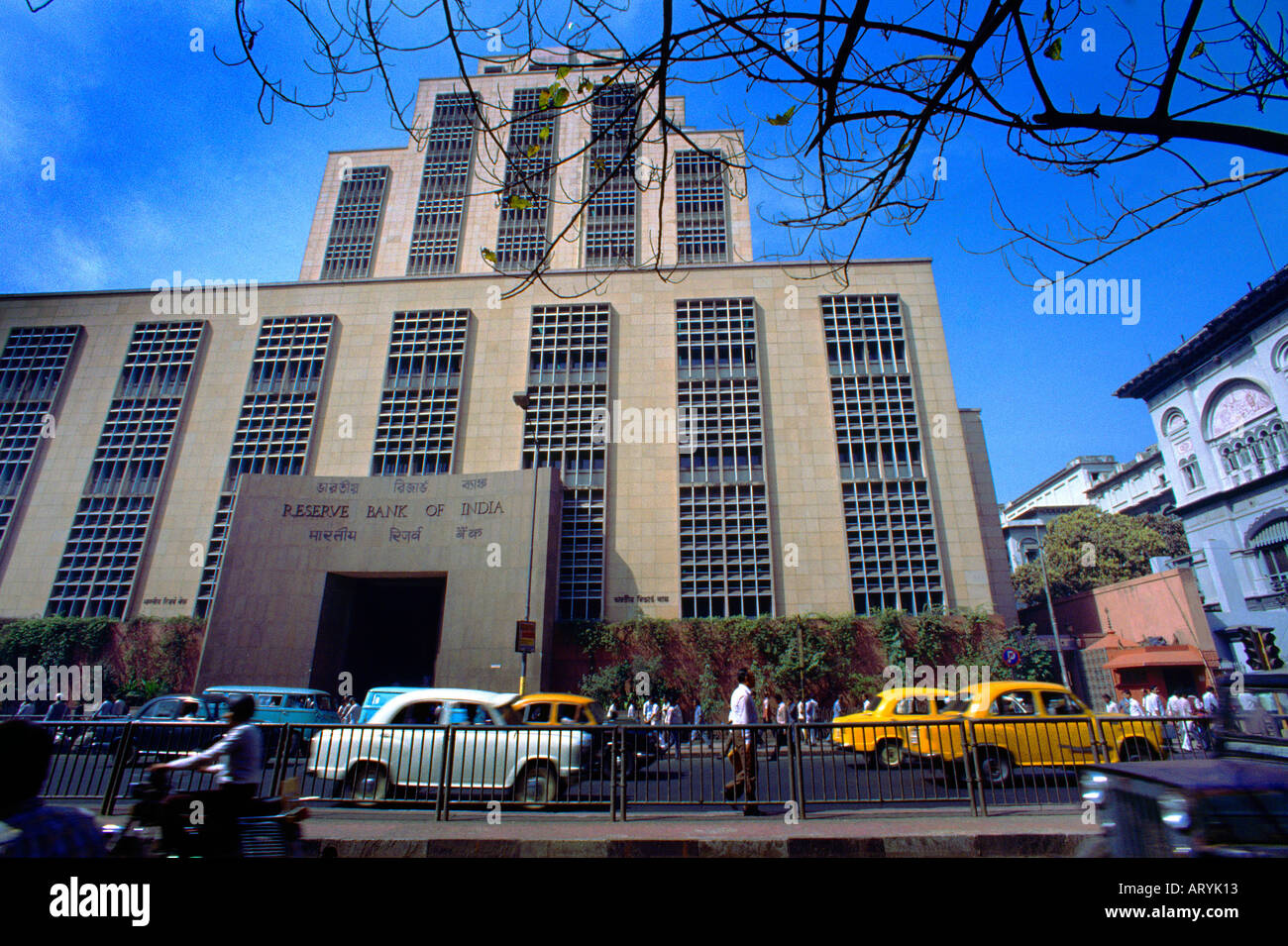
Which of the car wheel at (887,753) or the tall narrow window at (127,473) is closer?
the car wheel at (887,753)

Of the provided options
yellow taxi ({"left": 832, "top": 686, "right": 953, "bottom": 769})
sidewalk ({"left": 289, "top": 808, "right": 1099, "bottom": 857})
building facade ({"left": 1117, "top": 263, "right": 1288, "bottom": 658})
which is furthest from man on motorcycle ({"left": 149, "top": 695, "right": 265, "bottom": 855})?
building facade ({"left": 1117, "top": 263, "right": 1288, "bottom": 658})

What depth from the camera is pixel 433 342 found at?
29.9 meters

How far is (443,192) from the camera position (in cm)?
4500

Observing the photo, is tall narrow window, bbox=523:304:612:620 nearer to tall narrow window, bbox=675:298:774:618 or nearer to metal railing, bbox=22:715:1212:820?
tall narrow window, bbox=675:298:774:618

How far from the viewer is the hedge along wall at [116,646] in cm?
2395

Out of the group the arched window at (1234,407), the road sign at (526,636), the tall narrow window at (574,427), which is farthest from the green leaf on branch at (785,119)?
the arched window at (1234,407)

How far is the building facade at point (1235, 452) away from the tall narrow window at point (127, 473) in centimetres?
5505

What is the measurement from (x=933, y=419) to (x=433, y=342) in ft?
80.8

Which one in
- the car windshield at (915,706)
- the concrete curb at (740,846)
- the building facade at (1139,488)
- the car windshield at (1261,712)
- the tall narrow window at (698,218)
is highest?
the tall narrow window at (698,218)

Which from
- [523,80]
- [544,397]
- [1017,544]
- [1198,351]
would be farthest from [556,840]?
[1017,544]

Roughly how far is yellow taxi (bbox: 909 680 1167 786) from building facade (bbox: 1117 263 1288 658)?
32.7 meters

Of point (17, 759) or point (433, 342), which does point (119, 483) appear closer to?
point (433, 342)

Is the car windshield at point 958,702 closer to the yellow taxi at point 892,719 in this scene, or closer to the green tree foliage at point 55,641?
the yellow taxi at point 892,719

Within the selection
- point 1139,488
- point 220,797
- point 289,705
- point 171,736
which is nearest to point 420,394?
point 289,705
